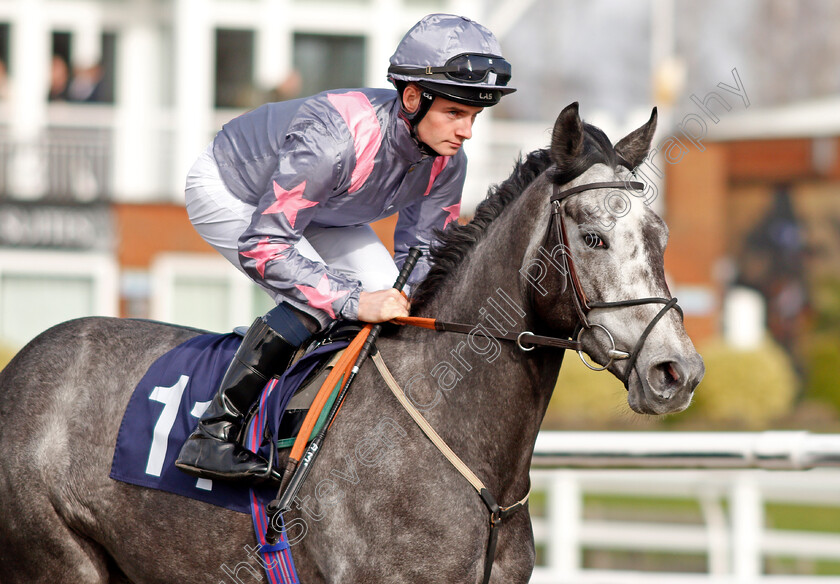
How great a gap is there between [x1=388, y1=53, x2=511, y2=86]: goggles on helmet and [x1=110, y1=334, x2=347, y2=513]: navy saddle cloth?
84 centimetres

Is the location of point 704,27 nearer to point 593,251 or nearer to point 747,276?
point 747,276

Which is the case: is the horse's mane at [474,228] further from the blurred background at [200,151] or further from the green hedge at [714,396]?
the green hedge at [714,396]

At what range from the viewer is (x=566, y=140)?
9.07 ft

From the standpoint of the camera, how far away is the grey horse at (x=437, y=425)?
2.66 metres

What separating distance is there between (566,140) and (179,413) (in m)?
1.44

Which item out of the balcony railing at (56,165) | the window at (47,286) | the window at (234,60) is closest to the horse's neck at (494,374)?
the window at (47,286)

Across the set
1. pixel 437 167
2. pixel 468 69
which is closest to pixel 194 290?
pixel 437 167

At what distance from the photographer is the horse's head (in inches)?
100

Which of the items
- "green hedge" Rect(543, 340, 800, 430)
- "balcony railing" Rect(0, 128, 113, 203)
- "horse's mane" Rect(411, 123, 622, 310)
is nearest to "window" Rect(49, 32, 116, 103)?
"balcony railing" Rect(0, 128, 113, 203)

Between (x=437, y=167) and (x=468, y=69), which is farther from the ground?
(x=468, y=69)

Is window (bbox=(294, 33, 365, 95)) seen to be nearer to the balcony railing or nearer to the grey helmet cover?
the balcony railing

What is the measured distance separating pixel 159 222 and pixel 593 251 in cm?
1169

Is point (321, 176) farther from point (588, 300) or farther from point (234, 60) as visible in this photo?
point (234, 60)

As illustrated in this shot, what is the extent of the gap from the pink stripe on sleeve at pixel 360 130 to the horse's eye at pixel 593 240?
28.9 inches
